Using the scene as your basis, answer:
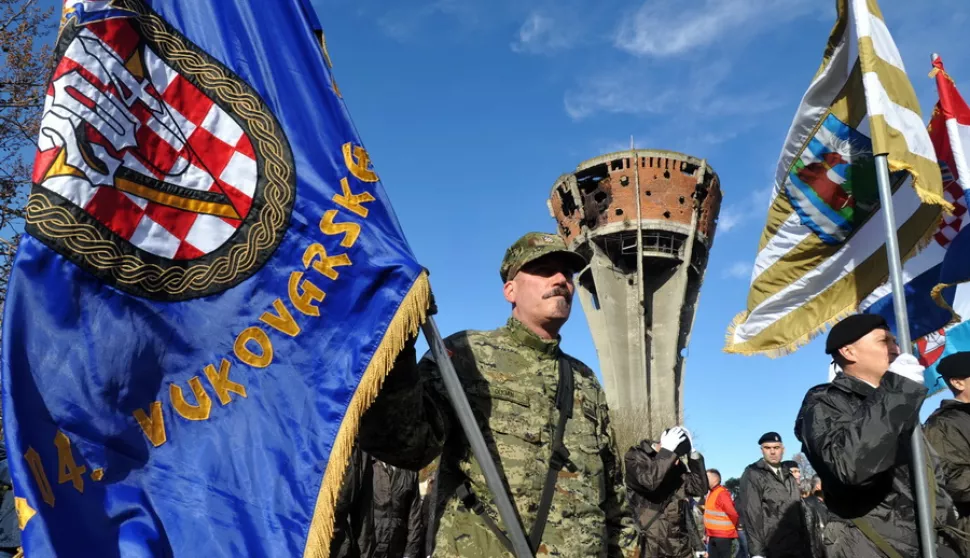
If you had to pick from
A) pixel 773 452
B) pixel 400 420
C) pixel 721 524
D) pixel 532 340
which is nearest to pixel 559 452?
pixel 532 340

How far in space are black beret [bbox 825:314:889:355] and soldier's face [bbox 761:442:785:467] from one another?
559 cm

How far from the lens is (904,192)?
17.0 ft

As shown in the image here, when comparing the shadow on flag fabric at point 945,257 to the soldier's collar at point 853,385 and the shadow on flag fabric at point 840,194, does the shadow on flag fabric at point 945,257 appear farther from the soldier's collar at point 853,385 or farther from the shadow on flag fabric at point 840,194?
the soldier's collar at point 853,385

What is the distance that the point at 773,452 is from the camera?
28.6 ft

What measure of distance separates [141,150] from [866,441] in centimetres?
315

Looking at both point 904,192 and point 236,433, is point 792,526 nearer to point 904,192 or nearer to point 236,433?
point 904,192

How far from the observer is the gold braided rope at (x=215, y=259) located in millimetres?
2357

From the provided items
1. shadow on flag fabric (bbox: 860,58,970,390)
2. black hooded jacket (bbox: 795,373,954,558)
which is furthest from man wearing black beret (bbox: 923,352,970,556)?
black hooded jacket (bbox: 795,373,954,558)

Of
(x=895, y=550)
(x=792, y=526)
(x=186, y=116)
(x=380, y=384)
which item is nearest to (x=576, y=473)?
(x=380, y=384)

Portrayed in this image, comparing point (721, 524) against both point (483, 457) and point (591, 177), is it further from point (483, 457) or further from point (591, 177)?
point (591, 177)

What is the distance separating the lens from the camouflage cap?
3340 mm

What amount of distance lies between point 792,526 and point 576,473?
20.3ft

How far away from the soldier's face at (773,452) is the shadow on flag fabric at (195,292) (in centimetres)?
740

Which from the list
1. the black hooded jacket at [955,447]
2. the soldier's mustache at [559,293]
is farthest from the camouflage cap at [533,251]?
the black hooded jacket at [955,447]
